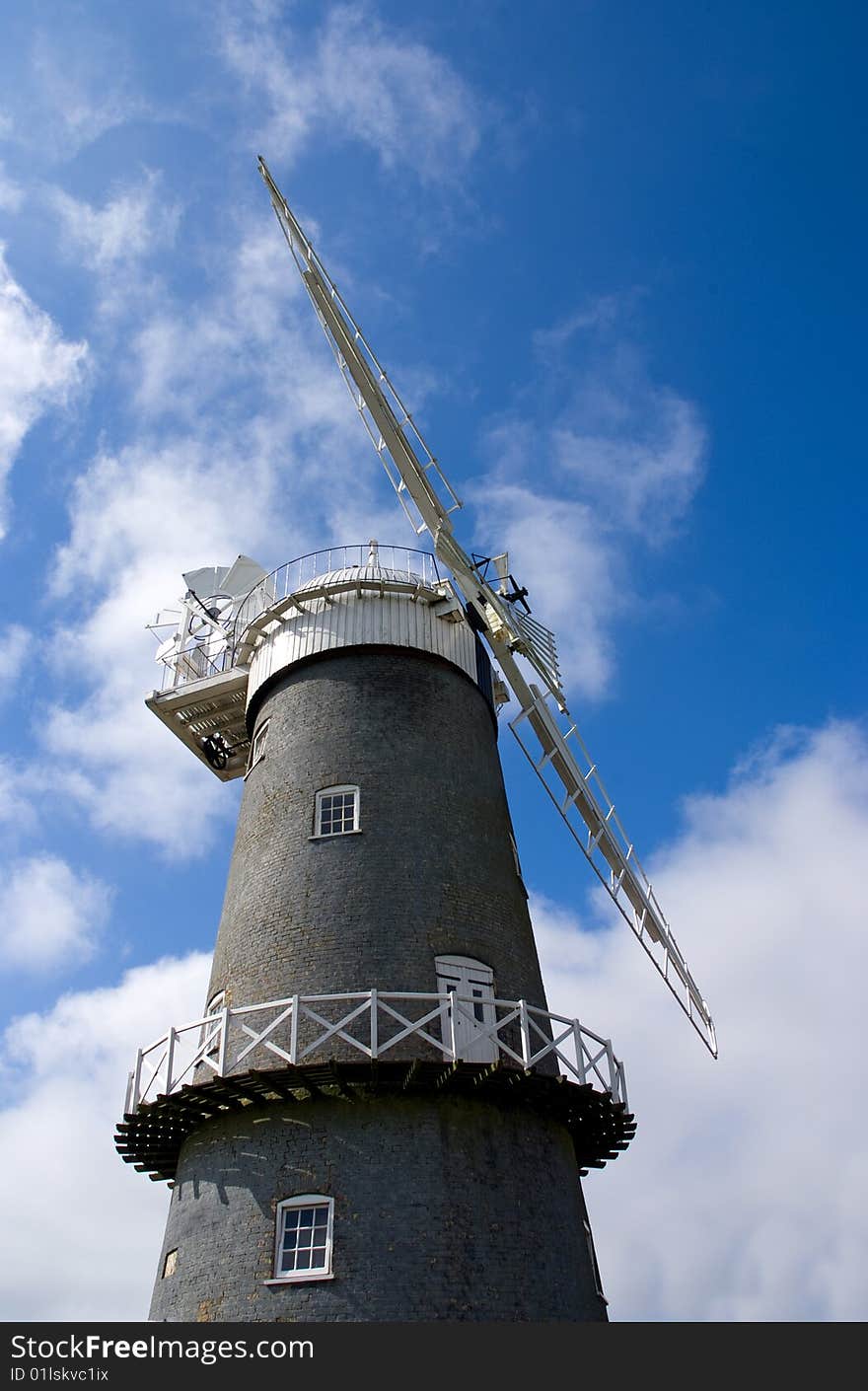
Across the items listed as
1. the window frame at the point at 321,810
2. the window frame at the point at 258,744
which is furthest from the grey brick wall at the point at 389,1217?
the window frame at the point at 258,744

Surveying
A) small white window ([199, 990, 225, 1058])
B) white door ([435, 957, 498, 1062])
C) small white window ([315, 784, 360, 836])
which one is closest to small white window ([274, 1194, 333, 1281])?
small white window ([199, 990, 225, 1058])

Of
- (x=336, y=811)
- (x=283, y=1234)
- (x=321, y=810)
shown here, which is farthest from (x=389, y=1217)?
(x=321, y=810)

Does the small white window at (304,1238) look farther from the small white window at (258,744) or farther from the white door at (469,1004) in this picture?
the small white window at (258,744)

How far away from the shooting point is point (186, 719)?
82.6 feet

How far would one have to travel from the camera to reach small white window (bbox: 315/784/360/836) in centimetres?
1897

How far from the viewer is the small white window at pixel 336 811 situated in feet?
62.2

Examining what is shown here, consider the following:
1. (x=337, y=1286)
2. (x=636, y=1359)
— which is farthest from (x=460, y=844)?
(x=636, y=1359)

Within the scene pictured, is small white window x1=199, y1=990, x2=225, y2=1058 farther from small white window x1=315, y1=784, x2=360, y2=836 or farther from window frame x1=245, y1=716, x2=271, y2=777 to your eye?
window frame x1=245, y1=716, x2=271, y2=777

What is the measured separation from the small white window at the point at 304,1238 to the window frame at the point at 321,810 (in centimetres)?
621

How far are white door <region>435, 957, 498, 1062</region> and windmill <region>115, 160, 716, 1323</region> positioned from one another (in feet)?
0.16

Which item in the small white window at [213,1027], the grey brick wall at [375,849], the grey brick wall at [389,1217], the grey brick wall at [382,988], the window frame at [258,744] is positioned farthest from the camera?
the window frame at [258,744]

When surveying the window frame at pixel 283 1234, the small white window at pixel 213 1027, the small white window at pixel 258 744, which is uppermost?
the small white window at pixel 258 744

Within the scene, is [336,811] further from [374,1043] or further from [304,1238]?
[304,1238]

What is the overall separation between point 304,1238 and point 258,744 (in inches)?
401
